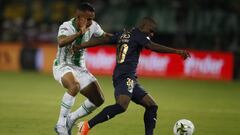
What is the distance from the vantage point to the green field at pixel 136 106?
35.6ft

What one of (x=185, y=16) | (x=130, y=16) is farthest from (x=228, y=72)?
(x=130, y=16)

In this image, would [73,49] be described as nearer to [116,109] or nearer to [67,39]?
[67,39]

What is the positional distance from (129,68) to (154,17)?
1704 cm

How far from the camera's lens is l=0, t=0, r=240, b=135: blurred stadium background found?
43.7 feet

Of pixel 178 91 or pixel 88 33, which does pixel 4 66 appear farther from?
pixel 88 33

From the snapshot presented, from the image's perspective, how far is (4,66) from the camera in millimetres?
25406

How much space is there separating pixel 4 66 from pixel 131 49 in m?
16.9

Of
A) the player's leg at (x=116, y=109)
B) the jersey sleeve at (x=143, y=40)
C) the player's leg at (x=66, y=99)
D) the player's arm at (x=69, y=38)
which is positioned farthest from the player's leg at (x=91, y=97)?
the jersey sleeve at (x=143, y=40)

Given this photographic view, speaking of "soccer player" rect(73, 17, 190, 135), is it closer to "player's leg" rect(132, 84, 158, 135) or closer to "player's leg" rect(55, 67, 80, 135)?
"player's leg" rect(132, 84, 158, 135)

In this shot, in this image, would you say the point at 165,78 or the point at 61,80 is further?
the point at 165,78

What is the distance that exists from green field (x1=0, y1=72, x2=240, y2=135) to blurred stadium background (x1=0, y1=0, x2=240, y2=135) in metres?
0.02

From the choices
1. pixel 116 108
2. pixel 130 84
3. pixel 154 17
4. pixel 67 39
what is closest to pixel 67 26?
pixel 67 39

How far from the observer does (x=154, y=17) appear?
26.1 m

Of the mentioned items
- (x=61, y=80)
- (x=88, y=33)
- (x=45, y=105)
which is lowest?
(x=45, y=105)
